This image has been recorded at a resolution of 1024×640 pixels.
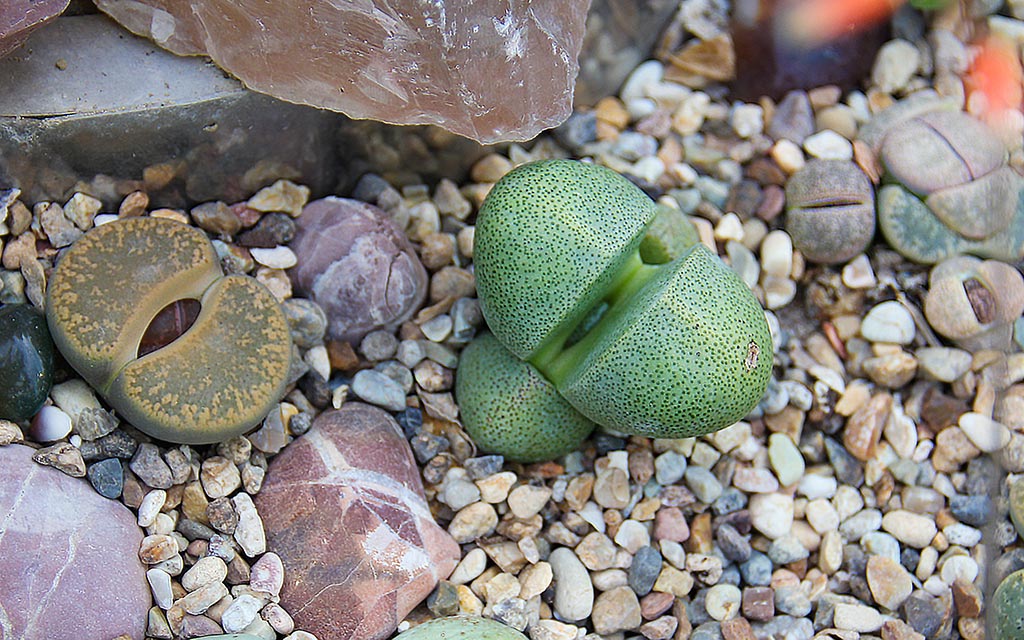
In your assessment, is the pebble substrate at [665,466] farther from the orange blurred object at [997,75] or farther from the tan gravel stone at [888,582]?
the orange blurred object at [997,75]

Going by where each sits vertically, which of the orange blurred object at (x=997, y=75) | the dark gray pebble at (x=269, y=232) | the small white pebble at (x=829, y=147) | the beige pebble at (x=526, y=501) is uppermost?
the orange blurred object at (x=997, y=75)

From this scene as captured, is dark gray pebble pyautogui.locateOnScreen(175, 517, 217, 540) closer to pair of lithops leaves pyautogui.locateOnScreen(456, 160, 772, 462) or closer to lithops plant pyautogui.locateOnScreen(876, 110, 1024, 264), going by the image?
pair of lithops leaves pyautogui.locateOnScreen(456, 160, 772, 462)

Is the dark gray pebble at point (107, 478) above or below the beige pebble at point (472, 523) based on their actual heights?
above

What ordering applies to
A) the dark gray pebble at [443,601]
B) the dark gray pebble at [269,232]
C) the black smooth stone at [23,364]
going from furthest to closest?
the dark gray pebble at [269,232]
the dark gray pebble at [443,601]
the black smooth stone at [23,364]

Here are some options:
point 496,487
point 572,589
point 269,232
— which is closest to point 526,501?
point 496,487

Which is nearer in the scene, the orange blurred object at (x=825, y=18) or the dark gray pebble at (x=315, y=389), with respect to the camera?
the dark gray pebble at (x=315, y=389)

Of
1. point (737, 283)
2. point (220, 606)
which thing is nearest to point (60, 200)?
point (220, 606)

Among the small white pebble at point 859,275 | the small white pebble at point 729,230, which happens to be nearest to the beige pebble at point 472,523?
the small white pebble at point 729,230

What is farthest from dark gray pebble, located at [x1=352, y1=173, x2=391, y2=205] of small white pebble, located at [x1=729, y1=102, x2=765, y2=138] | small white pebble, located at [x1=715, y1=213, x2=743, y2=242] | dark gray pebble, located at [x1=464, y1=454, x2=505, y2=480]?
small white pebble, located at [x1=729, y1=102, x2=765, y2=138]
